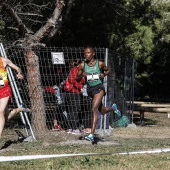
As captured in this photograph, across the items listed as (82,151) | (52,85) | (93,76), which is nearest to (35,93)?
(52,85)

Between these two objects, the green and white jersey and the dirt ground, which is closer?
the dirt ground

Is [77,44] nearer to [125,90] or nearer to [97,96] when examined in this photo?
[125,90]

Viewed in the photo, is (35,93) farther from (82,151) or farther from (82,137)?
(82,151)

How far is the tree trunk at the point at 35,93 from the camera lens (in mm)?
12041

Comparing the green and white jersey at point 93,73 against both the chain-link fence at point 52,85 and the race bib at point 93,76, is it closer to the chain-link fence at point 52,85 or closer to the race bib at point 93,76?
the race bib at point 93,76

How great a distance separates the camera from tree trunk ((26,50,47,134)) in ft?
39.5

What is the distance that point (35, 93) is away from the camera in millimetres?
12227

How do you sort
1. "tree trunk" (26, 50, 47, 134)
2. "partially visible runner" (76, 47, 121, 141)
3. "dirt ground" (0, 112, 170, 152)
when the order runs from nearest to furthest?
"dirt ground" (0, 112, 170, 152), "partially visible runner" (76, 47, 121, 141), "tree trunk" (26, 50, 47, 134)

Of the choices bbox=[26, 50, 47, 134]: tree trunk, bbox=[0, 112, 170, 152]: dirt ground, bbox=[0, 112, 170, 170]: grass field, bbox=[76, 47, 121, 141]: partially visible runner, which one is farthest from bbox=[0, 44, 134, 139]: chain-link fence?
bbox=[76, 47, 121, 141]: partially visible runner

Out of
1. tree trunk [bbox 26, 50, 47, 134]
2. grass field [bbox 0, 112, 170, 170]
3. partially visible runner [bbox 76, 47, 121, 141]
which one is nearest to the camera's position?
grass field [bbox 0, 112, 170, 170]

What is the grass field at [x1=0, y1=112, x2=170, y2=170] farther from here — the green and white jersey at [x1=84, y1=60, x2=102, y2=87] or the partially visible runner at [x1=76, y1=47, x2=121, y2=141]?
the green and white jersey at [x1=84, y1=60, x2=102, y2=87]

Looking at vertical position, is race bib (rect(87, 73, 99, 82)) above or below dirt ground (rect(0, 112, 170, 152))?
above

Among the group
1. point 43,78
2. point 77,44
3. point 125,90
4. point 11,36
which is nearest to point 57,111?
point 43,78

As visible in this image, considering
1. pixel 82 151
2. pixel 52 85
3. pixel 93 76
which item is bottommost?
pixel 52 85
